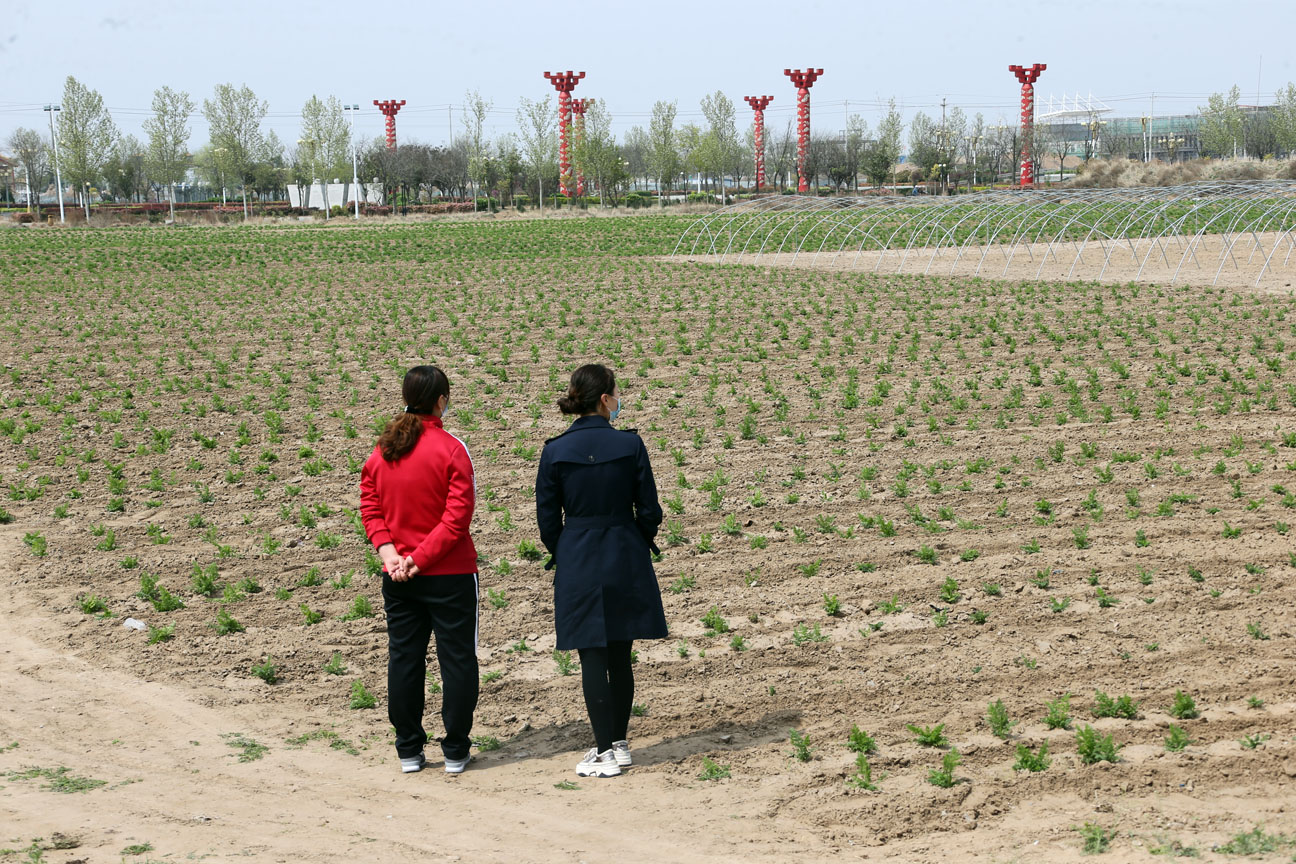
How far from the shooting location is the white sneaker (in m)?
5.27

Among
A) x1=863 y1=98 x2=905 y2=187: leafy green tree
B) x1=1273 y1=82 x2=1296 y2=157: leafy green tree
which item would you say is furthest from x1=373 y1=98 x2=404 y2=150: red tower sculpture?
x1=1273 y1=82 x2=1296 y2=157: leafy green tree

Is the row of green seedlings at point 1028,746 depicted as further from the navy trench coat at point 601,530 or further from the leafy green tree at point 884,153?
the leafy green tree at point 884,153

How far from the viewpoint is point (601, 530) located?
518 cm

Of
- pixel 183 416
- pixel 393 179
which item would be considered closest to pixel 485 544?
pixel 183 416

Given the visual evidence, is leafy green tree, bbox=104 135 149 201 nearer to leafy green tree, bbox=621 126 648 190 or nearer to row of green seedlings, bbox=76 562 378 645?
leafy green tree, bbox=621 126 648 190

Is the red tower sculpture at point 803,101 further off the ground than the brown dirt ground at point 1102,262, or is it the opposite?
the red tower sculpture at point 803,101

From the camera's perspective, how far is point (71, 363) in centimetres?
1677

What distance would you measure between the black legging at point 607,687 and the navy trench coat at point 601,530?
0.12 m

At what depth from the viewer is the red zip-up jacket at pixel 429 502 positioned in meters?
5.19

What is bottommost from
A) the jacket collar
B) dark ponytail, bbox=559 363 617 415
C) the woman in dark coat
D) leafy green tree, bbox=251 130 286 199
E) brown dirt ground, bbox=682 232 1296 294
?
the woman in dark coat

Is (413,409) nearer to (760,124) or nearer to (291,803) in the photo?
(291,803)

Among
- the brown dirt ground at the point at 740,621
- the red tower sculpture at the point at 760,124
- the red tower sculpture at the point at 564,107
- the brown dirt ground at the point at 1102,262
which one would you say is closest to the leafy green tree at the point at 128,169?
the red tower sculpture at the point at 564,107

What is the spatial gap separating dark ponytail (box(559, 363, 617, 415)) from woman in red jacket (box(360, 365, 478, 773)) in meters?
0.53

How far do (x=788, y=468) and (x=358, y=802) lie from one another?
5.96 metres
